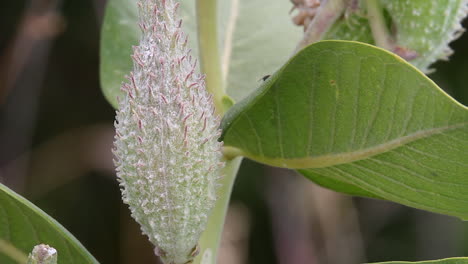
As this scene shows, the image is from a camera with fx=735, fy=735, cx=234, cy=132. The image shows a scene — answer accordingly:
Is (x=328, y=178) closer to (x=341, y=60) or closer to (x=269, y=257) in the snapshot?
(x=341, y=60)

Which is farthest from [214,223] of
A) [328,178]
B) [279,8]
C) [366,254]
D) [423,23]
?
[366,254]

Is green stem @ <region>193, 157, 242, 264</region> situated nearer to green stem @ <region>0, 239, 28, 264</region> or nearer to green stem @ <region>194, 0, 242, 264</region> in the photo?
green stem @ <region>194, 0, 242, 264</region>

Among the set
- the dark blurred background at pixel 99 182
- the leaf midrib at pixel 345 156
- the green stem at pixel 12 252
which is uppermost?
the leaf midrib at pixel 345 156

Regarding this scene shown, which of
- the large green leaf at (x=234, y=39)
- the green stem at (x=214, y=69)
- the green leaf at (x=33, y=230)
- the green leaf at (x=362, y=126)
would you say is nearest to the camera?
the green leaf at (x=362, y=126)

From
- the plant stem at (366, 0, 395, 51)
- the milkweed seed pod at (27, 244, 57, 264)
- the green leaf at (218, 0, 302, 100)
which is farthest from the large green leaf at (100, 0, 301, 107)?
the milkweed seed pod at (27, 244, 57, 264)

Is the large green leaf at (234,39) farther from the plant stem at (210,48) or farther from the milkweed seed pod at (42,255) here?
the milkweed seed pod at (42,255)

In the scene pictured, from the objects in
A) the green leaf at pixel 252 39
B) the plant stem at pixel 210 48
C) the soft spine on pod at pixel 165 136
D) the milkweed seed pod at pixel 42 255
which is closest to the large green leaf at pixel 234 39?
the green leaf at pixel 252 39

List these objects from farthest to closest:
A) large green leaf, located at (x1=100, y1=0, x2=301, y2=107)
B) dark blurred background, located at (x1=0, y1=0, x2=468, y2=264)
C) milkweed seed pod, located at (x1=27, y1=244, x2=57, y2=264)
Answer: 1. dark blurred background, located at (x1=0, y1=0, x2=468, y2=264)
2. large green leaf, located at (x1=100, y1=0, x2=301, y2=107)
3. milkweed seed pod, located at (x1=27, y1=244, x2=57, y2=264)

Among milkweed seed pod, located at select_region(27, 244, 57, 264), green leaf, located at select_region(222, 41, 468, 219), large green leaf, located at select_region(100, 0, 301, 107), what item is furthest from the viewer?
large green leaf, located at select_region(100, 0, 301, 107)
